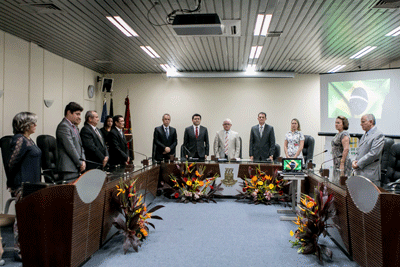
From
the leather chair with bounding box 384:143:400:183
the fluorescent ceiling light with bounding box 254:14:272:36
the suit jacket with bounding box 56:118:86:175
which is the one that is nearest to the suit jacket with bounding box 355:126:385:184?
the leather chair with bounding box 384:143:400:183

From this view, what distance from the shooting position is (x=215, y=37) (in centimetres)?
562

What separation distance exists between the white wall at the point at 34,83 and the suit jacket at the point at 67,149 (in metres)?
2.36

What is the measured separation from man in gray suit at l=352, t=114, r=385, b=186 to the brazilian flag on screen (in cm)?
312

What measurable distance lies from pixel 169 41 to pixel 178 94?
371cm

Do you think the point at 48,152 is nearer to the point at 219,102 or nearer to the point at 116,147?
the point at 116,147

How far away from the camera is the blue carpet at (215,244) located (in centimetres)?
291

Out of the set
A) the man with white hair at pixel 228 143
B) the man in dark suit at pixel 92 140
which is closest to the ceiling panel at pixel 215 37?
the man in dark suit at pixel 92 140

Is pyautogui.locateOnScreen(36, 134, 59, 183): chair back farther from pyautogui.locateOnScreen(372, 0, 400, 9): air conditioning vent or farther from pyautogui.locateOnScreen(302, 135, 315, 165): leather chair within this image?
pyautogui.locateOnScreen(372, 0, 400, 9): air conditioning vent

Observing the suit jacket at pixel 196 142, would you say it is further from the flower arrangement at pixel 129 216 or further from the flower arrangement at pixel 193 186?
the flower arrangement at pixel 129 216

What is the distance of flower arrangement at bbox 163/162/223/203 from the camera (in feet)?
17.6

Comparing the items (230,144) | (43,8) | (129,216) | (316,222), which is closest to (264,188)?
(230,144)

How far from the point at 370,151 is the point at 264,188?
1842 millimetres

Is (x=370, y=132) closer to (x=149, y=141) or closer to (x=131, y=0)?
(x=131, y=0)

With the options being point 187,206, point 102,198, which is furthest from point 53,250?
point 187,206
